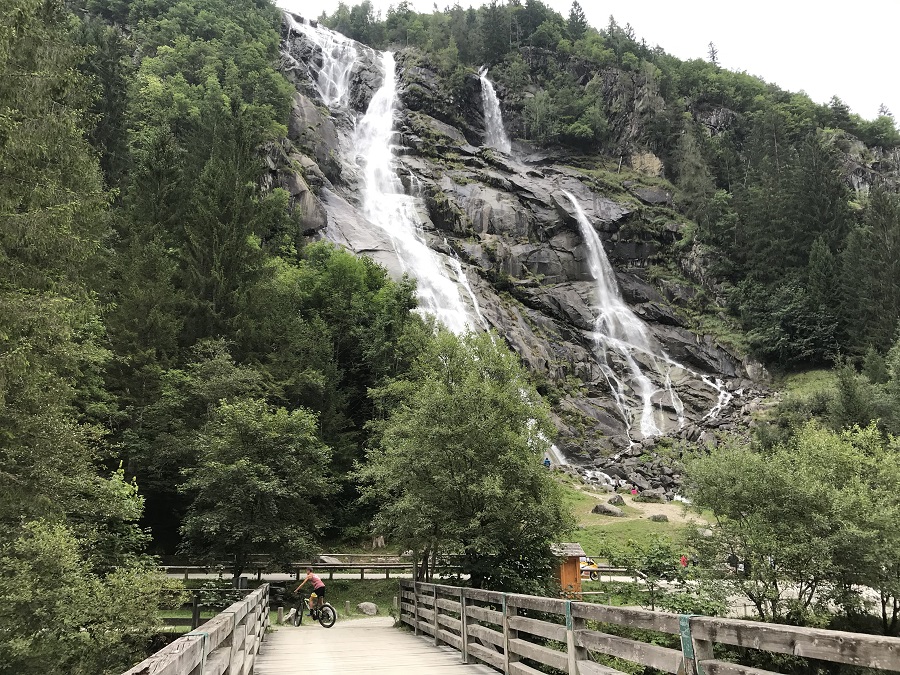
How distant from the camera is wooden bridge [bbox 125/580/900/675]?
320cm

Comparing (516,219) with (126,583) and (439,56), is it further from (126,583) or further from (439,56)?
(126,583)

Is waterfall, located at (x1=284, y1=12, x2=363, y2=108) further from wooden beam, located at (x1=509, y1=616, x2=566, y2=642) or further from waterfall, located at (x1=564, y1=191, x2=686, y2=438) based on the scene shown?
wooden beam, located at (x1=509, y1=616, x2=566, y2=642)

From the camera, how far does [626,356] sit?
53.9m

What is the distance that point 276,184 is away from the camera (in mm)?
48125

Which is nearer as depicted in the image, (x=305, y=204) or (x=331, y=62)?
(x=305, y=204)

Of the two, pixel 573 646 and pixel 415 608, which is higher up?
pixel 573 646

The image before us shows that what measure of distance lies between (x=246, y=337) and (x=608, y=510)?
2243 centimetres

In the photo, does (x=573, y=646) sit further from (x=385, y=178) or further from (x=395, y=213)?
(x=385, y=178)

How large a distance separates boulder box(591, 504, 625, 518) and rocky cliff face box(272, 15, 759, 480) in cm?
900

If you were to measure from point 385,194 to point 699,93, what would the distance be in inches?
2562

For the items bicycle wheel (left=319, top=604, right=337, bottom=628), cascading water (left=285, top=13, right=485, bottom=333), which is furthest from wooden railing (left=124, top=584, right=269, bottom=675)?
cascading water (left=285, top=13, right=485, bottom=333)

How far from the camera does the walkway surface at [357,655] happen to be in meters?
7.88

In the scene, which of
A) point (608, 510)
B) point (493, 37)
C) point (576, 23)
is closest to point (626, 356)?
point (608, 510)

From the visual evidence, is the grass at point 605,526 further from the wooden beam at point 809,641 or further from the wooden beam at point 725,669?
the wooden beam at point 809,641
